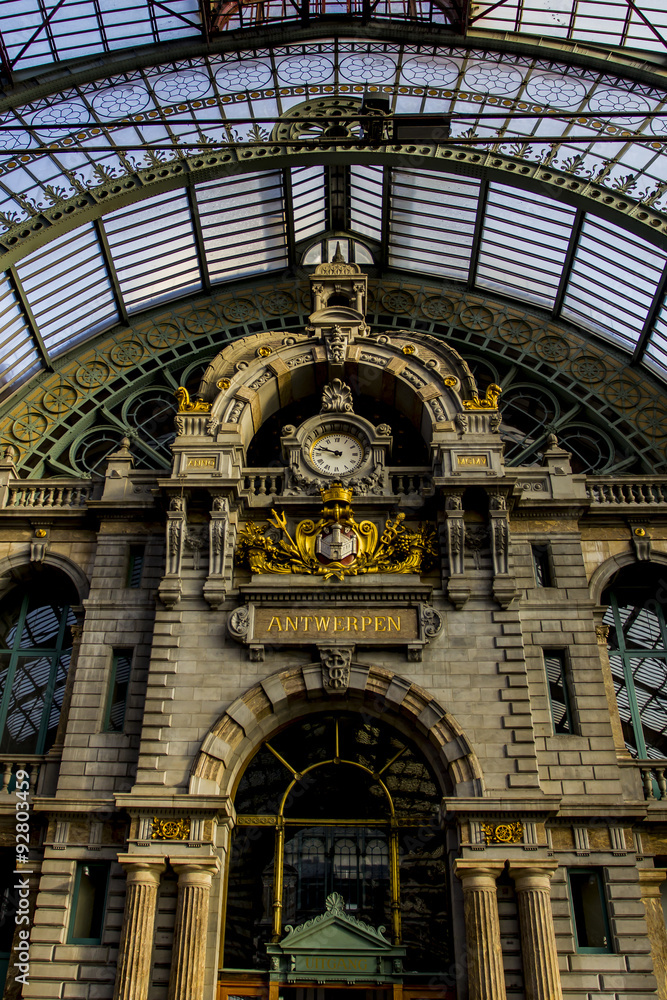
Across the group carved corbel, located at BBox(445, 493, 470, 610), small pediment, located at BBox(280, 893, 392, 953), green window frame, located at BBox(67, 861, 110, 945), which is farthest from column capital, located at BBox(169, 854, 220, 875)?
carved corbel, located at BBox(445, 493, 470, 610)

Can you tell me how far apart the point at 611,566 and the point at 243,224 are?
56.3 feet

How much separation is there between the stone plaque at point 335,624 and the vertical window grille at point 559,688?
3.69 m

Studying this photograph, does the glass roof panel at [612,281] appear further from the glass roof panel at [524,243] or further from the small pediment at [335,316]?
the small pediment at [335,316]

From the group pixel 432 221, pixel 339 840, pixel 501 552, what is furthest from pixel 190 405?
pixel 339 840

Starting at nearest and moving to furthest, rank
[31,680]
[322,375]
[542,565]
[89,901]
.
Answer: [89,901], [542,565], [31,680], [322,375]

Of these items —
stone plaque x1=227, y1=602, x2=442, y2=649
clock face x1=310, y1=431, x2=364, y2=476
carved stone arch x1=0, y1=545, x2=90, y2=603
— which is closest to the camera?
stone plaque x1=227, y1=602, x2=442, y2=649

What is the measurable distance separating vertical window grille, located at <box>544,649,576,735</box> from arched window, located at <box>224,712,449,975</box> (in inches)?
141

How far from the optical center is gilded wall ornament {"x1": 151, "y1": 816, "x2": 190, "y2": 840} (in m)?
19.7

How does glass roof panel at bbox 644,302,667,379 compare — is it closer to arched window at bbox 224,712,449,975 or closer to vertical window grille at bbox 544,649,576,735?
vertical window grille at bbox 544,649,576,735

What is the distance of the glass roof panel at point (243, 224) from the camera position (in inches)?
1196

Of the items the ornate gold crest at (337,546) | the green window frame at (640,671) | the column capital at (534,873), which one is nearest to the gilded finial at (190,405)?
the ornate gold crest at (337,546)

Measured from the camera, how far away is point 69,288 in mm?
30156

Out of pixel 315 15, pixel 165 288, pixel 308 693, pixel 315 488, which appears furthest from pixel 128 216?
pixel 308 693

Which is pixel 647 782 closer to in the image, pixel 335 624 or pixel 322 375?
pixel 335 624
